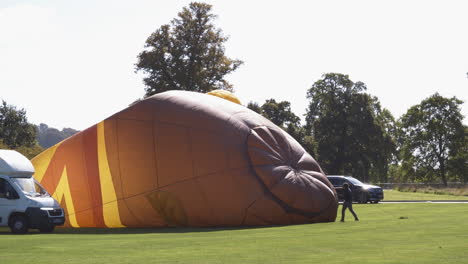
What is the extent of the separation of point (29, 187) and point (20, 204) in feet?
3.13

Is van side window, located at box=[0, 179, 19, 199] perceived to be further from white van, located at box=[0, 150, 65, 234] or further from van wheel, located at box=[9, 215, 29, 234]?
van wheel, located at box=[9, 215, 29, 234]

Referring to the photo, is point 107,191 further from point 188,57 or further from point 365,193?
point 188,57

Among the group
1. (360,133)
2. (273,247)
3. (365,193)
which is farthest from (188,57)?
(273,247)

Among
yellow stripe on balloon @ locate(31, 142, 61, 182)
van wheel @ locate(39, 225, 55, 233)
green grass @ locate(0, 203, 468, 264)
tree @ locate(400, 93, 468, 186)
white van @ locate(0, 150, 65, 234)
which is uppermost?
tree @ locate(400, 93, 468, 186)

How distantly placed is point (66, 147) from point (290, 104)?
68920 millimetres

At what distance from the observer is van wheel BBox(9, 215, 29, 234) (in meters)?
24.9

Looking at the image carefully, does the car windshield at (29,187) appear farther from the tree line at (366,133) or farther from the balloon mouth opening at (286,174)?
the tree line at (366,133)

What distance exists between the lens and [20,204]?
25062mm

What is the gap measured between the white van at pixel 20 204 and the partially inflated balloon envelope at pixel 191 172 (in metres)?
3.34

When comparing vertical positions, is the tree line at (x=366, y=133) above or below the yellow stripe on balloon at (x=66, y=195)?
above

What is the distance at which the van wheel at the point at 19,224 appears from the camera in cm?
2486

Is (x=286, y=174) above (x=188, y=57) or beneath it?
beneath

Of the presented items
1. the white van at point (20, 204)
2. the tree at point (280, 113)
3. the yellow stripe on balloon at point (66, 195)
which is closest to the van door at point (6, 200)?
the white van at point (20, 204)

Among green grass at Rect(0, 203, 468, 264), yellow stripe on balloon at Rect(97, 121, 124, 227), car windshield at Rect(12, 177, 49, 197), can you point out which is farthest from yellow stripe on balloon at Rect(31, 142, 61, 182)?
green grass at Rect(0, 203, 468, 264)
